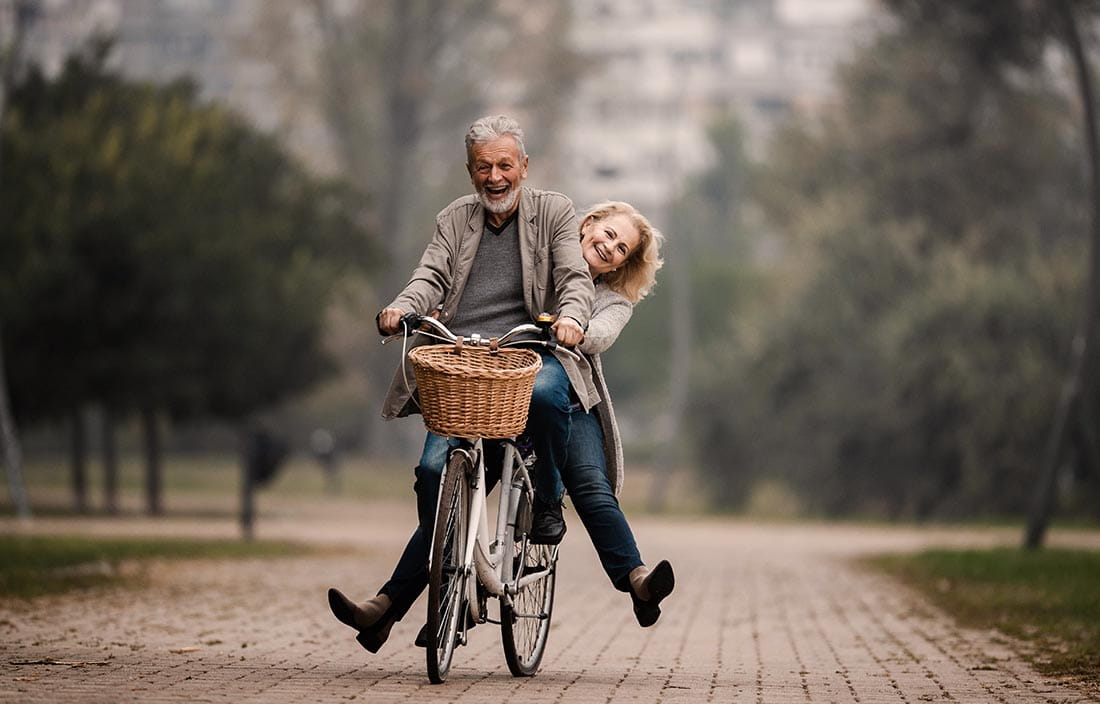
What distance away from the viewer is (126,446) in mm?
60000

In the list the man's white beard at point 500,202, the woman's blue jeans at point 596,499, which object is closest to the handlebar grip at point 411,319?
the man's white beard at point 500,202

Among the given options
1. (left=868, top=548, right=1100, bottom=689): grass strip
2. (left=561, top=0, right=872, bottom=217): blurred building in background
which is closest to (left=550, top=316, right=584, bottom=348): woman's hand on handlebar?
(left=868, top=548, right=1100, bottom=689): grass strip

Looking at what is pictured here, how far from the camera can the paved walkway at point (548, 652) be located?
7.50 m

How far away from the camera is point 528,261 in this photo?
25.2ft

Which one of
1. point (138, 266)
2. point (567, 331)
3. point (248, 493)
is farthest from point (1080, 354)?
point (567, 331)

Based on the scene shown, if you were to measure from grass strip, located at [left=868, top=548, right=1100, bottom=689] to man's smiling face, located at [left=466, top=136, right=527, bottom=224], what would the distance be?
10.0 ft

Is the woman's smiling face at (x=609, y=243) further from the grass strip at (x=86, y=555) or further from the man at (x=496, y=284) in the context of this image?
the grass strip at (x=86, y=555)

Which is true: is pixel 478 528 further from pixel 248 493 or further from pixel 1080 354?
pixel 248 493

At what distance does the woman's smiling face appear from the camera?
8.03 metres

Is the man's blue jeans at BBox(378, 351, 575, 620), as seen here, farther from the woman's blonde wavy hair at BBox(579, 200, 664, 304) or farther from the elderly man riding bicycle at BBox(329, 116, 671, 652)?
the woman's blonde wavy hair at BBox(579, 200, 664, 304)

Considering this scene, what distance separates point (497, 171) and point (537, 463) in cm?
112

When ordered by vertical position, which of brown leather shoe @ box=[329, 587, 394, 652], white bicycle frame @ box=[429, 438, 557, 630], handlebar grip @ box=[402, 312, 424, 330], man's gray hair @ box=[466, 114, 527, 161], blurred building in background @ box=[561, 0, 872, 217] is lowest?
brown leather shoe @ box=[329, 587, 394, 652]

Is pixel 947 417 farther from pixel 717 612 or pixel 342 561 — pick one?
pixel 717 612

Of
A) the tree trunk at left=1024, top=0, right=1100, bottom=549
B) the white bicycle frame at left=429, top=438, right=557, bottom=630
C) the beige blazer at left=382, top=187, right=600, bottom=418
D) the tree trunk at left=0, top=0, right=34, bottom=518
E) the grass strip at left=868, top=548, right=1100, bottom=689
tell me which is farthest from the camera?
the tree trunk at left=0, top=0, right=34, bottom=518
